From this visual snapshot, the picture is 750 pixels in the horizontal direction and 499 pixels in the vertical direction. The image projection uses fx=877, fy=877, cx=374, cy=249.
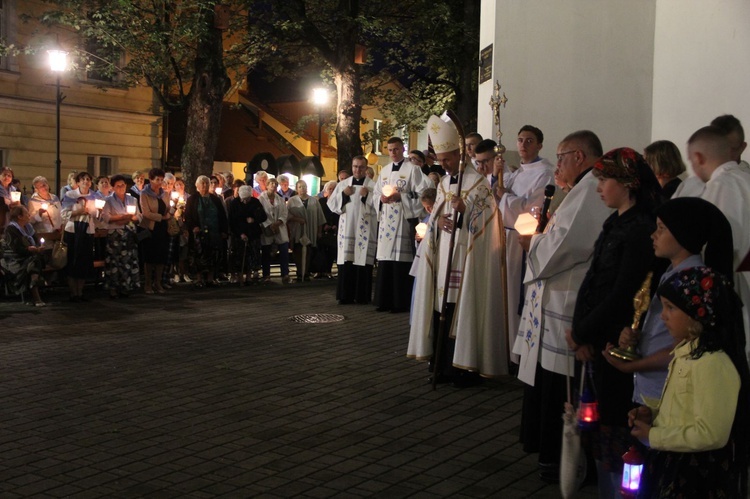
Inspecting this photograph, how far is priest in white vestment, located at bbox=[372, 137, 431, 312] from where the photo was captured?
12.9m

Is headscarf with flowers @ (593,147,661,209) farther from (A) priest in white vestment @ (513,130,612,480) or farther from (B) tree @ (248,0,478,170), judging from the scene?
(B) tree @ (248,0,478,170)

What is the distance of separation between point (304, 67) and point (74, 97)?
320 inches

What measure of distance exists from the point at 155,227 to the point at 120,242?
2.87 feet

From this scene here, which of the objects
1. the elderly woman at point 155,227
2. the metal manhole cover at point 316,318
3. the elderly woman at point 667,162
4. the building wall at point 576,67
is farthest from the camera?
the elderly woman at point 155,227

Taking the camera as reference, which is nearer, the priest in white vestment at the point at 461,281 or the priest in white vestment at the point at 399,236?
the priest in white vestment at the point at 461,281

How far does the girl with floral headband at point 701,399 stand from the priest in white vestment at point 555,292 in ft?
5.49

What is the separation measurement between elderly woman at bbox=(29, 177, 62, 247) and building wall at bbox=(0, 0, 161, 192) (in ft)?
34.3

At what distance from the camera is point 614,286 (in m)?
4.55

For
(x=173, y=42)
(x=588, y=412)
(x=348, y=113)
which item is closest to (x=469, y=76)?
(x=348, y=113)

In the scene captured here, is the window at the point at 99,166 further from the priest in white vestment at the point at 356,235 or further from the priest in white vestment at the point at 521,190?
the priest in white vestment at the point at 521,190

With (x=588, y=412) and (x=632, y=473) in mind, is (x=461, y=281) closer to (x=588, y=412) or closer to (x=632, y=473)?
(x=588, y=412)

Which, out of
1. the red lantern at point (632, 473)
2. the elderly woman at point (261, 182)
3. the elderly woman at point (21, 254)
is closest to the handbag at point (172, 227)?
the elderly woman at point (21, 254)

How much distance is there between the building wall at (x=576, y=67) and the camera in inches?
409

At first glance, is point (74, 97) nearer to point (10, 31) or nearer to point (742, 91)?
point (10, 31)
